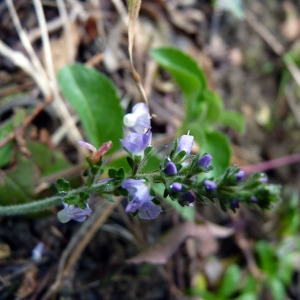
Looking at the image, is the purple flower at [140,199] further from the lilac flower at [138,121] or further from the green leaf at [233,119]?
the green leaf at [233,119]

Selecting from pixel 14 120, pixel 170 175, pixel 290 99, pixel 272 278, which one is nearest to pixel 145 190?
pixel 170 175

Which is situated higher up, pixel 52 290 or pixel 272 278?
pixel 52 290

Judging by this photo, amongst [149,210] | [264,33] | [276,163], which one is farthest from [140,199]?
[264,33]

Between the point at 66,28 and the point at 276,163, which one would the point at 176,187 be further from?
the point at 276,163

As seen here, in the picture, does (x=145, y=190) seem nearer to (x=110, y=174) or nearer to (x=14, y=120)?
(x=110, y=174)

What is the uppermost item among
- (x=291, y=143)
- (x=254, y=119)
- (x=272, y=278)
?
(x=254, y=119)

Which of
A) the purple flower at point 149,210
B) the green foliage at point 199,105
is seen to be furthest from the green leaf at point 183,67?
the purple flower at point 149,210

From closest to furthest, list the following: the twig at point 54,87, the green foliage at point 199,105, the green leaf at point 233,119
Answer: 1. the green foliage at point 199,105
2. the twig at point 54,87
3. the green leaf at point 233,119
